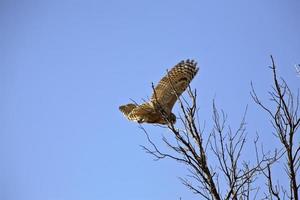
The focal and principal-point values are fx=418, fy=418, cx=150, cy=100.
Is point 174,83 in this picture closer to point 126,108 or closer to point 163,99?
point 163,99

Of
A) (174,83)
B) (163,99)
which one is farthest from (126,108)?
(174,83)

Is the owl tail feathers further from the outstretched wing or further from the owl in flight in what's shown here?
the outstretched wing

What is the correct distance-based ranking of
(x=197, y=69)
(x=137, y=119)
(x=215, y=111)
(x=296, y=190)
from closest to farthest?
(x=296, y=190) < (x=215, y=111) < (x=137, y=119) < (x=197, y=69)

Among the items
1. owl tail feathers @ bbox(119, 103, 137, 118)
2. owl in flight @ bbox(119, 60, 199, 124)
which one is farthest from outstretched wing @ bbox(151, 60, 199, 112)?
owl tail feathers @ bbox(119, 103, 137, 118)

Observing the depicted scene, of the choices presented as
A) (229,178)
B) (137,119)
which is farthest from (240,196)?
(137,119)

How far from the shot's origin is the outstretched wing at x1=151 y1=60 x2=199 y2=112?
293 inches

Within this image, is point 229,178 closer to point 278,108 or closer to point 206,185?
point 206,185

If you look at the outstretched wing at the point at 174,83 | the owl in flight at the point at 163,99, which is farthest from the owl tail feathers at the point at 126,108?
the outstretched wing at the point at 174,83

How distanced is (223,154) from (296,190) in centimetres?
82

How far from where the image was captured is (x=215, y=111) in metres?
4.24

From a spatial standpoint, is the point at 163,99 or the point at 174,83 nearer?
the point at 163,99

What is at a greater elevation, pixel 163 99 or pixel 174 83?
pixel 174 83

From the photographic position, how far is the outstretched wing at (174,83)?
7.44m

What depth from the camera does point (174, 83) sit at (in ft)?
25.6
